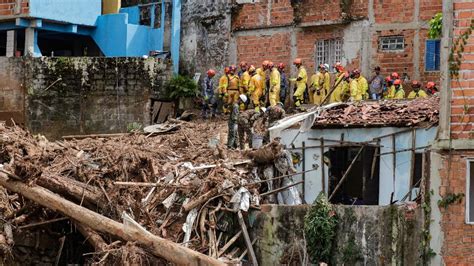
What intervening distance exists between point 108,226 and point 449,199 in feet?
19.3

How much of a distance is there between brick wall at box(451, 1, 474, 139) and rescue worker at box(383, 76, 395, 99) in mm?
8530

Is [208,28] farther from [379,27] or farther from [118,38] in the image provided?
[379,27]

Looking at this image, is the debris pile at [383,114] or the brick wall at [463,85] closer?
the brick wall at [463,85]

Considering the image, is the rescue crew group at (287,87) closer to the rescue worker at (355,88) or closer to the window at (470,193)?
the rescue worker at (355,88)

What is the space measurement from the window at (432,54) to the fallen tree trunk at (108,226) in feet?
A: 37.1

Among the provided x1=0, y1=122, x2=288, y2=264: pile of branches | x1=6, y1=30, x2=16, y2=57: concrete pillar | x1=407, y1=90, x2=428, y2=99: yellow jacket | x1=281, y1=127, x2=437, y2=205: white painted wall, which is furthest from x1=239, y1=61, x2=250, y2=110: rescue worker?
x1=6, y1=30, x2=16, y2=57: concrete pillar

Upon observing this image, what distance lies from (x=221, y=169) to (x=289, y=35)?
381 inches

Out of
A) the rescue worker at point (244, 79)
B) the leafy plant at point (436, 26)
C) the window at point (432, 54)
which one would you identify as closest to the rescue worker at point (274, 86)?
the rescue worker at point (244, 79)

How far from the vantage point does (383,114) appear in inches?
800

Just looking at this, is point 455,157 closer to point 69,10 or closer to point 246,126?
point 246,126

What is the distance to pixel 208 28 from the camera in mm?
29719

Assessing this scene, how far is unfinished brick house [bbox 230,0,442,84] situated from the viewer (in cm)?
2584

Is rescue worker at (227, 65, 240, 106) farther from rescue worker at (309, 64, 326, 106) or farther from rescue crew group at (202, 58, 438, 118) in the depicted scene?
rescue worker at (309, 64, 326, 106)

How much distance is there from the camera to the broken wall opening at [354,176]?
2055cm
